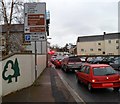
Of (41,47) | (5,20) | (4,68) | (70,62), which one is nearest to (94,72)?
(4,68)

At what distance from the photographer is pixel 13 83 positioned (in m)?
11.6

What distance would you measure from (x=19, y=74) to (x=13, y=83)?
88cm

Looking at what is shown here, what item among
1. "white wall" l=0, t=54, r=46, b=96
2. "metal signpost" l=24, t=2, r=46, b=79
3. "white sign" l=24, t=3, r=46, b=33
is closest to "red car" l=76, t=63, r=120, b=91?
"white wall" l=0, t=54, r=46, b=96

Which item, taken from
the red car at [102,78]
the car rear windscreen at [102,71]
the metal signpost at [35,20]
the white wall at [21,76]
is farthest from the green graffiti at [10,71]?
the car rear windscreen at [102,71]

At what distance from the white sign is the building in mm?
80511

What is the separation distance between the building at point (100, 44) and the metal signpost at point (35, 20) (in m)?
80.5

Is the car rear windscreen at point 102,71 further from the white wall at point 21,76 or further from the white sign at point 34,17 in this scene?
the white sign at point 34,17

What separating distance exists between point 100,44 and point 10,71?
93.5 m

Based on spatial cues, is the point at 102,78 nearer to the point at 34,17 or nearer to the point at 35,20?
the point at 35,20

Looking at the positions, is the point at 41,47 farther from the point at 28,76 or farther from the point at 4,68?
the point at 4,68

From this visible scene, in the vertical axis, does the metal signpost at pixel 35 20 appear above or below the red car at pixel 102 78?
above

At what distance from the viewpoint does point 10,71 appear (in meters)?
11.4

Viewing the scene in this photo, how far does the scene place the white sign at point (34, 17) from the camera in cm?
1491

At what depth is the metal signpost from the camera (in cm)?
1492
